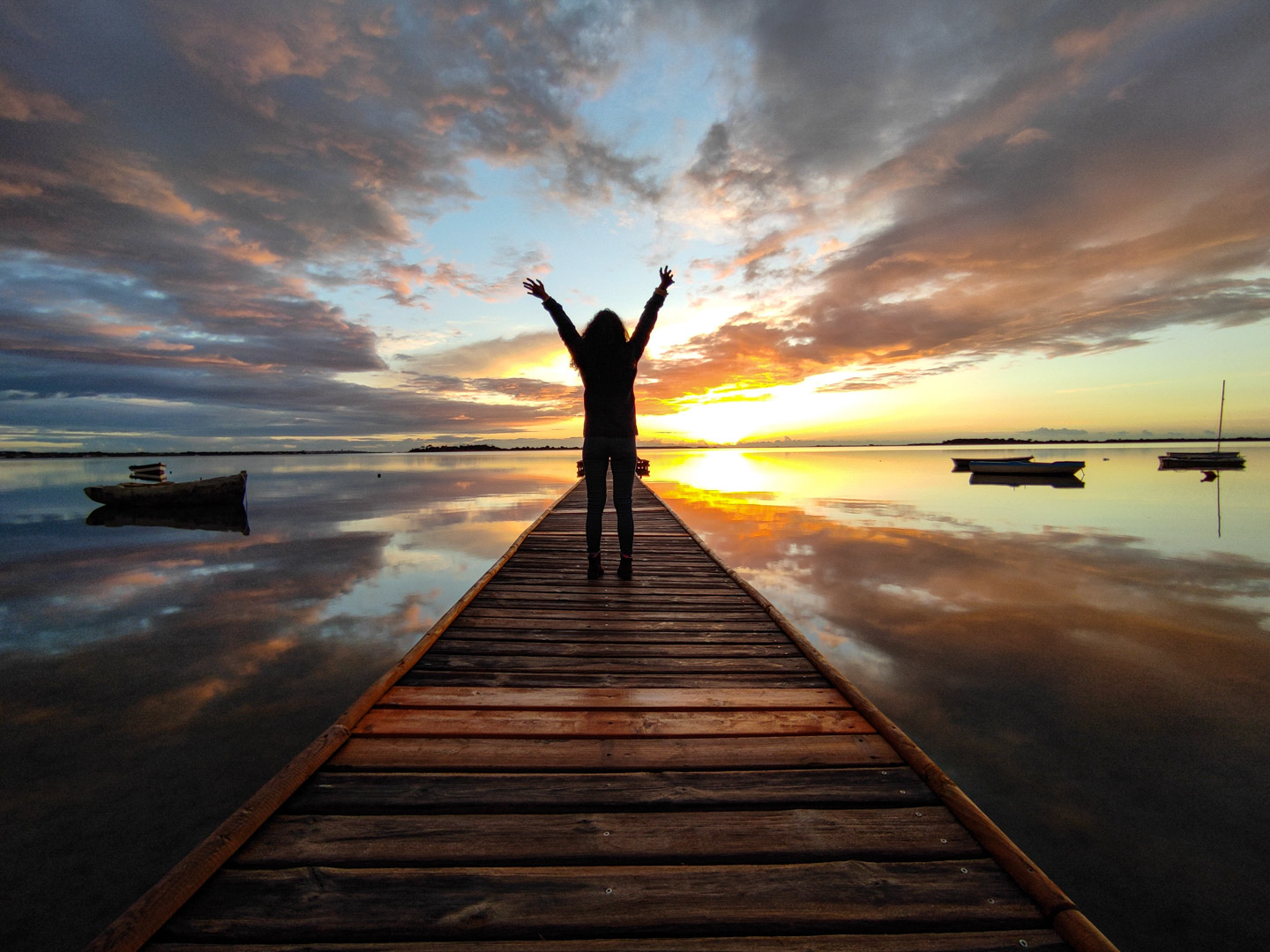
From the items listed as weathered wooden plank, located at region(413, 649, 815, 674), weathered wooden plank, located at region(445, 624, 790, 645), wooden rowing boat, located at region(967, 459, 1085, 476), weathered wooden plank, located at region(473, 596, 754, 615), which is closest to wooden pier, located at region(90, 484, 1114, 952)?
weathered wooden plank, located at region(413, 649, 815, 674)

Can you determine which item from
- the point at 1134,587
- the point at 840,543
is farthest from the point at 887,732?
the point at 840,543

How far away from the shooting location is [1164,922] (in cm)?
302

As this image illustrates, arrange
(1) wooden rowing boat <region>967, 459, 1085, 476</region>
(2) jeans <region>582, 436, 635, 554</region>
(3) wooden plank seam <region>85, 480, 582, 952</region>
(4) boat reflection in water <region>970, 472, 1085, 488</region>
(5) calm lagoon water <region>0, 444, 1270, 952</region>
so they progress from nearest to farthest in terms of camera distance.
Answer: (3) wooden plank seam <region>85, 480, 582, 952</region> → (5) calm lagoon water <region>0, 444, 1270, 952</region> → (2) jeans <region>582, 436, 635, 554</region> → (4) boat reflection in water <region>970, 472, 1085, 488</region> → (1) wooden rowing boat <region>967, 459, 1085, 476</region>

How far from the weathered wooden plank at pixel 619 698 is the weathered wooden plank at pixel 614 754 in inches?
14.1

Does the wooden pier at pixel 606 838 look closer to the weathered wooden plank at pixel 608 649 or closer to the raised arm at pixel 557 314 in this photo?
the weathered wooden plank at pixel 608 649

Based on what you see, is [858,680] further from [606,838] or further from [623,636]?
[606,838]

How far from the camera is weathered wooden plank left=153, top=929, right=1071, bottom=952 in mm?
1553

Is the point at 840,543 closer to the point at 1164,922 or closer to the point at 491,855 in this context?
the point at 1164,922

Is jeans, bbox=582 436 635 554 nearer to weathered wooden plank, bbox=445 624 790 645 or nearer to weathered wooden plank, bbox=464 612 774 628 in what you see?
weathered wooden plank, bbox=464 612 774 628

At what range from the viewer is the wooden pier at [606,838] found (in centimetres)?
162

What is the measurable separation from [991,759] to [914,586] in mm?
5937

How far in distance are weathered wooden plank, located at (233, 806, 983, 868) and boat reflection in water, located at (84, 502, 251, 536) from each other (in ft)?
59.4

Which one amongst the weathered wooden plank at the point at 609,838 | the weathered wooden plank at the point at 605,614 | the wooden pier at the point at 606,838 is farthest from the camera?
the weathered wooden plank at the point at 605,614

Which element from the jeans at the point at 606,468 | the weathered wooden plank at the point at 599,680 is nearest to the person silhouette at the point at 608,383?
the jeans at the point at 606,468
